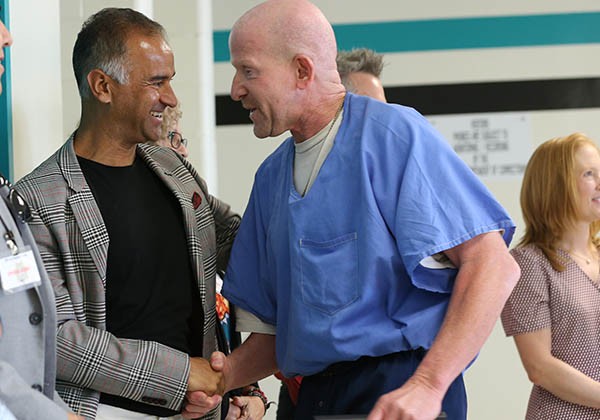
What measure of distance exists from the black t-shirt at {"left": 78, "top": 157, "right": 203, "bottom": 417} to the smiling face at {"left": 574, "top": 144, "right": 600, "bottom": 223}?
1.46 metres

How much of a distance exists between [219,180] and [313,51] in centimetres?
375

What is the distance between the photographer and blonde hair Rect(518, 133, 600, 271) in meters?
3.20

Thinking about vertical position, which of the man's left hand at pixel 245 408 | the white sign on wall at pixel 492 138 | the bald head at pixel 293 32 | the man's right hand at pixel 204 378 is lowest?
the man's left hand at pixel 245 408

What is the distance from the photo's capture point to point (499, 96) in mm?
5824

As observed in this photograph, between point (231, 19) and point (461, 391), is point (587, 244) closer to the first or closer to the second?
point (461, 391)

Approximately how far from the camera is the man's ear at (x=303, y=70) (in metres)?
2.15

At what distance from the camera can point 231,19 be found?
596 cm

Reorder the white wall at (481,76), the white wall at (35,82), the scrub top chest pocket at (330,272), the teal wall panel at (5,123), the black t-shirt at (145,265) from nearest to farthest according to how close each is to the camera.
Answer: the scrub top chest pocket at (330,272) → the black t-shirt at (145,265) → the teal wall panel at (5,123) → the white wall at (35,82) → the white wall at (481,76)

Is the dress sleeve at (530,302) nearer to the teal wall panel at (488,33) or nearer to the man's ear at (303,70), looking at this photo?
the man's ear at (303,70)

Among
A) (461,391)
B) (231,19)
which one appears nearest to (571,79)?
(231,19)

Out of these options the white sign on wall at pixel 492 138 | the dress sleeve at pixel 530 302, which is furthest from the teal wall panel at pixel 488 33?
the dress sleeve at pixel 530 302

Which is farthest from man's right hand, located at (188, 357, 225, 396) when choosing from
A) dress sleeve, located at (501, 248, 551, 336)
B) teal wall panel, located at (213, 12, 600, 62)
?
teal wall panel, located at (213, 12, 600, 62)

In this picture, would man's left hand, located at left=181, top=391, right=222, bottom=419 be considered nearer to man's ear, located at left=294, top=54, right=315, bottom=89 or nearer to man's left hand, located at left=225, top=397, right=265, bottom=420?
man's left hand, located at left=225, top=397, right=265, bottom=420

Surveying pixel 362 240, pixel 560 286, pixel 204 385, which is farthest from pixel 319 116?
pixel 560 286
